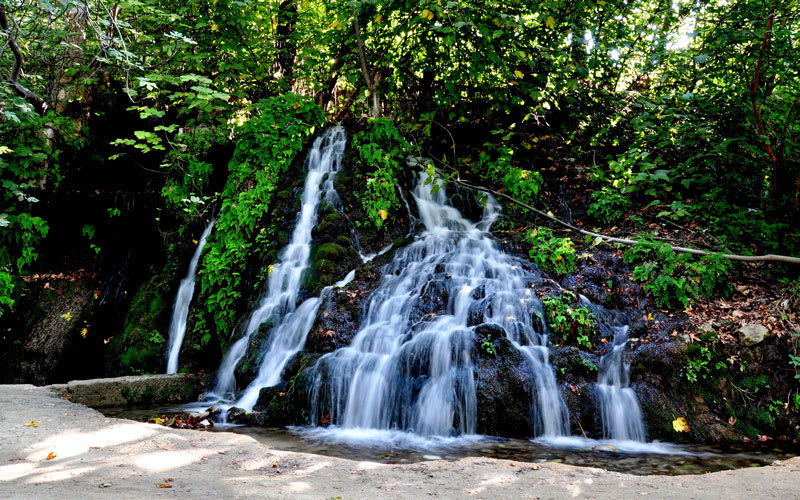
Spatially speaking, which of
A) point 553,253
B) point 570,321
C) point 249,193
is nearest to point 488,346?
point 570,321

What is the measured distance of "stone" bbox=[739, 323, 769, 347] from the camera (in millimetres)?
5176

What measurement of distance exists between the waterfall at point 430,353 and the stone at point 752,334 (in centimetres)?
229

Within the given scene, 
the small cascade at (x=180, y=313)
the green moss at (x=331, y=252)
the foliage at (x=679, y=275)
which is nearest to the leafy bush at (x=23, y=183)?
the small cascade at (x=180, y=313)

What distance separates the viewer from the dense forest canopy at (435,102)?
17.8 ft

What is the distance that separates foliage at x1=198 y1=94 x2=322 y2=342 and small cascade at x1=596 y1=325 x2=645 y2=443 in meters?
6.13

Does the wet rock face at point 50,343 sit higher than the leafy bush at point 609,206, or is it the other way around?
the leafy bush at point 609,206

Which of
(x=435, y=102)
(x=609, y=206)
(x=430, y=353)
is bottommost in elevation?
(x=430, y=353)

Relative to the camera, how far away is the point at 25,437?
3.43 meters

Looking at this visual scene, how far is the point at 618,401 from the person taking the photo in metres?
5.11

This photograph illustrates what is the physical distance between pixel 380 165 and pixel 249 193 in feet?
9.31

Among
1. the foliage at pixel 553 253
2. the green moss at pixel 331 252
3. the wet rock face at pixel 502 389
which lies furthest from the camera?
the green moss at pixel 331 252

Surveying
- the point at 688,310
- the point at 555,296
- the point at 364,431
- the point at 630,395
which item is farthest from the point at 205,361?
the point at 688,310

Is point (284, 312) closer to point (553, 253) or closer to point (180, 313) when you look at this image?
point (180, 313)

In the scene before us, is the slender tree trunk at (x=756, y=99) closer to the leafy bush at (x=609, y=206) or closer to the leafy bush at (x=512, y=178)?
the leafy bush at (x=609, y=206)
